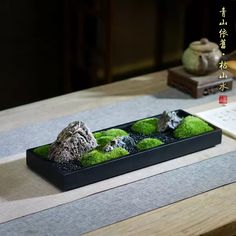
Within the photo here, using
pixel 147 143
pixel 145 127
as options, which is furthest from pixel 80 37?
pixel 147 143

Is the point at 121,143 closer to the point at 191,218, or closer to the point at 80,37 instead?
the point at 191,218

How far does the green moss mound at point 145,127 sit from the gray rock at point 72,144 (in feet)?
0.54

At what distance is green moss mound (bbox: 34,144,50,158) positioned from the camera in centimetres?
177

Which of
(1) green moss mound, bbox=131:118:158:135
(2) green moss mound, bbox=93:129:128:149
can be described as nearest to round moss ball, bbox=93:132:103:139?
(2) green moss mound, bbox=93:129:128:149

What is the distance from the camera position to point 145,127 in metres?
1.91

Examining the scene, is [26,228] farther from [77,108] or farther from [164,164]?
[77,108]

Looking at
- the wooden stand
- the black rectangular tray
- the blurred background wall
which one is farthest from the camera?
the blurred background wall

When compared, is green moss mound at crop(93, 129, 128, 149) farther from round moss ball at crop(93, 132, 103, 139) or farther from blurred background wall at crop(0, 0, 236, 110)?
blurred background wall at crop(0, 0, 236, 110)

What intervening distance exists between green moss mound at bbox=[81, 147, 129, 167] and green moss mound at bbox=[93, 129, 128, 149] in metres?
0.05

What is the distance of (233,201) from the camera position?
1646mm

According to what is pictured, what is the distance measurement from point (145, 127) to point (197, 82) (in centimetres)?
41

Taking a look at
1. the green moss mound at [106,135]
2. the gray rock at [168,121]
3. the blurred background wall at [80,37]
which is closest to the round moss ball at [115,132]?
the green moss mound at [106,135]

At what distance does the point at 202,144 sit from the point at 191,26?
2.16 meters

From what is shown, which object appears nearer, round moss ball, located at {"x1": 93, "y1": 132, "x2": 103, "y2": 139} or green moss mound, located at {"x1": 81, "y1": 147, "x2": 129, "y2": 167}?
green moss mound, located at {"x1": 81, "y1": 147, "x2": 129, "y2": 167}
